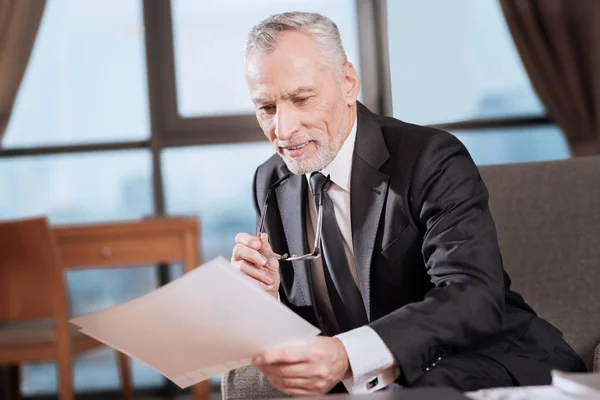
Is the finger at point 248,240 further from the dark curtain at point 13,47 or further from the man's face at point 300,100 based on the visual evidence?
the dark curtain at point 13,47

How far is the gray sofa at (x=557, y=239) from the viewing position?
167 centimetres

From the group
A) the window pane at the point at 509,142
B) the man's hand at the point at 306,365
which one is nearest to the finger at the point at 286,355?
the man's hand at the point at 306,365

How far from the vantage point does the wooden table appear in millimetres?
3301

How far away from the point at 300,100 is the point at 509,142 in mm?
2628

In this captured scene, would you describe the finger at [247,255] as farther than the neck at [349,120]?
No

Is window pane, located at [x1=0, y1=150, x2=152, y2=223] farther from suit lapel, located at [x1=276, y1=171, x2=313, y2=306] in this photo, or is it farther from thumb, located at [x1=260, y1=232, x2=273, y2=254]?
thumb, located at [x1=260, y1=232, x2=273, y2=254]

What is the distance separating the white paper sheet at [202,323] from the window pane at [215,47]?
9.32ft

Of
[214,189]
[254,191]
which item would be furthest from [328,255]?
[214,189]

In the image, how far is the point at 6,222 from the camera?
2.91 metres

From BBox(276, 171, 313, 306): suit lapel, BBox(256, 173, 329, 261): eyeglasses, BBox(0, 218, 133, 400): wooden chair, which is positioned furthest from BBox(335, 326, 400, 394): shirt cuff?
BBox(0, 218, 133, 400): wooden chair

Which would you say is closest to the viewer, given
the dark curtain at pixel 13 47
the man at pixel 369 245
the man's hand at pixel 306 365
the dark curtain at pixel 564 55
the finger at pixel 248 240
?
the man's hand at pixel 306 365

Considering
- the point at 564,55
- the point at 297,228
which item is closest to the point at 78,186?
the point at 564,55

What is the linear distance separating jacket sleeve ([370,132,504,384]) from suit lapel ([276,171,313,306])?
0.87ft

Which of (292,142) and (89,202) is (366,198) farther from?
(89,202)
